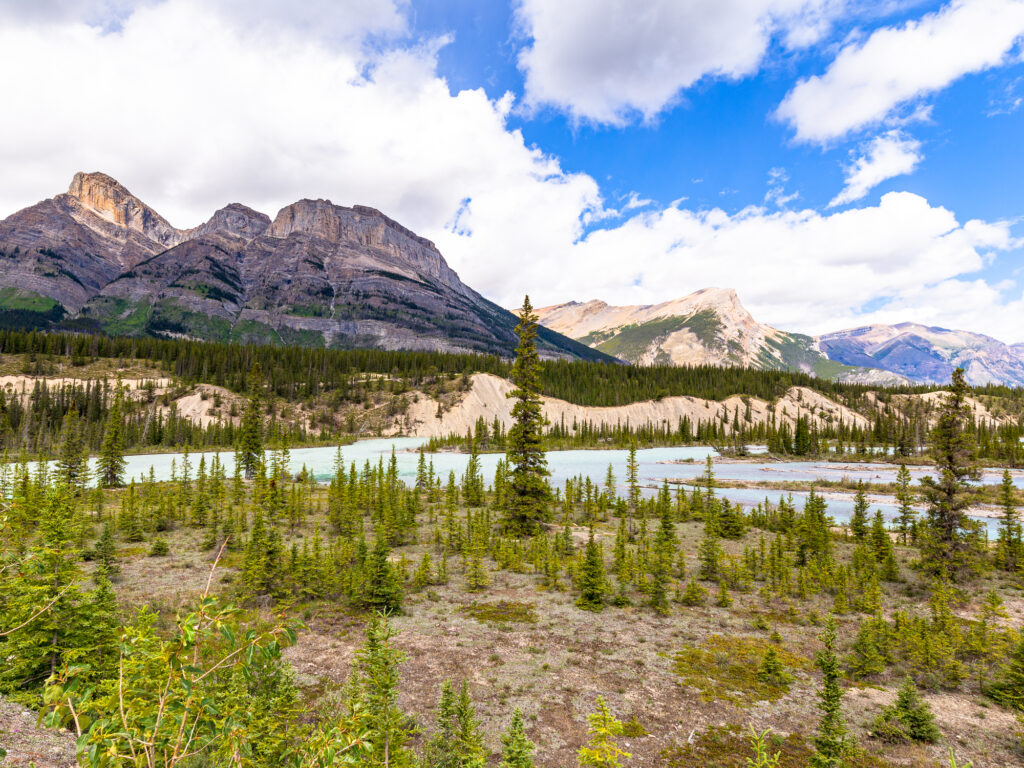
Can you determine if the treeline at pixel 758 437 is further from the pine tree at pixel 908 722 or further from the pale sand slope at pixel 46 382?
the pine tree at pixel 908 722

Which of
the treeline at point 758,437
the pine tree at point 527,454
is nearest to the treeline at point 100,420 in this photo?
the treeline at point 758,437

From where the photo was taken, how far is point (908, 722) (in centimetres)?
1054

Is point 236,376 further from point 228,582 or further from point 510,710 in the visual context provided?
point 510,710

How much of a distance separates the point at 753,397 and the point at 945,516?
155589 millimetres

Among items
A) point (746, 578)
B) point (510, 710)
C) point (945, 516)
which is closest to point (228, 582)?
point (510, 710)

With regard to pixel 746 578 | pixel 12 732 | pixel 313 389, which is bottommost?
pixel 746 578

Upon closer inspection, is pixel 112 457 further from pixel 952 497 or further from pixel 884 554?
pixel 952 497

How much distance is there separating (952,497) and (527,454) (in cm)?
2200

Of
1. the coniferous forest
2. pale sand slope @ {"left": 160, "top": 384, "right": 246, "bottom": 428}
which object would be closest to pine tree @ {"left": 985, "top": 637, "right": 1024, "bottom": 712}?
the coniferous forest

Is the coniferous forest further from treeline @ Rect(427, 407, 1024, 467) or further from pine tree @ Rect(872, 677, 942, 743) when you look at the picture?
treeline @ Rect(427, 407, 1024, 467)

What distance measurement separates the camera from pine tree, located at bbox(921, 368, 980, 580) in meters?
22.0

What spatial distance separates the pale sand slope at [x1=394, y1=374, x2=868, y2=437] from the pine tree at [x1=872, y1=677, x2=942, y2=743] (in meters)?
112

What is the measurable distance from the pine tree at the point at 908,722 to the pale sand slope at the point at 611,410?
366 ft

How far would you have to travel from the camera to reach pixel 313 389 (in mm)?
132125
